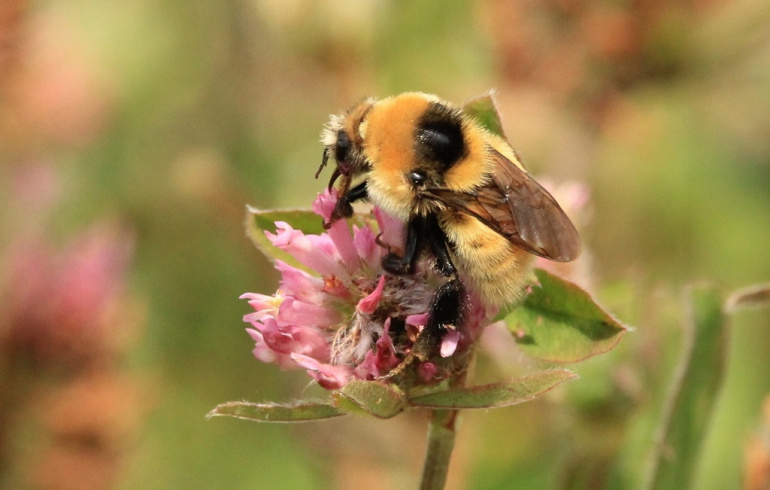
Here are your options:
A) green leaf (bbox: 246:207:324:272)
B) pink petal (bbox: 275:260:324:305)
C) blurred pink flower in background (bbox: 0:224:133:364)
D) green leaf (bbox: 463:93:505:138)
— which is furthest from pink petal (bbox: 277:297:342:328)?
blurred pink flower in background (bbox: 0:224:133:364)

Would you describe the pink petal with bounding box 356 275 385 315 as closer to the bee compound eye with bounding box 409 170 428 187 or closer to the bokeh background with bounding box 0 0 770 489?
the bee compound eye with bounding box 409 170 428 187

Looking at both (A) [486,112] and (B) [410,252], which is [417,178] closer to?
(B) [410,252]

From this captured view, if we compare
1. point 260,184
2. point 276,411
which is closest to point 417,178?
point 276,411

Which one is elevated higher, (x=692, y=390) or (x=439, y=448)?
(x=692, y=390)

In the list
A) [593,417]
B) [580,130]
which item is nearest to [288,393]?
[593,417]

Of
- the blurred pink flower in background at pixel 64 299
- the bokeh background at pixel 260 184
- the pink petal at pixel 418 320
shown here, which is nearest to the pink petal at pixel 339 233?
the pink petal at pixel 418 320

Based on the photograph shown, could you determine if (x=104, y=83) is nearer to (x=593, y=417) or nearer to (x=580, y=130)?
(x=580, y=130)
